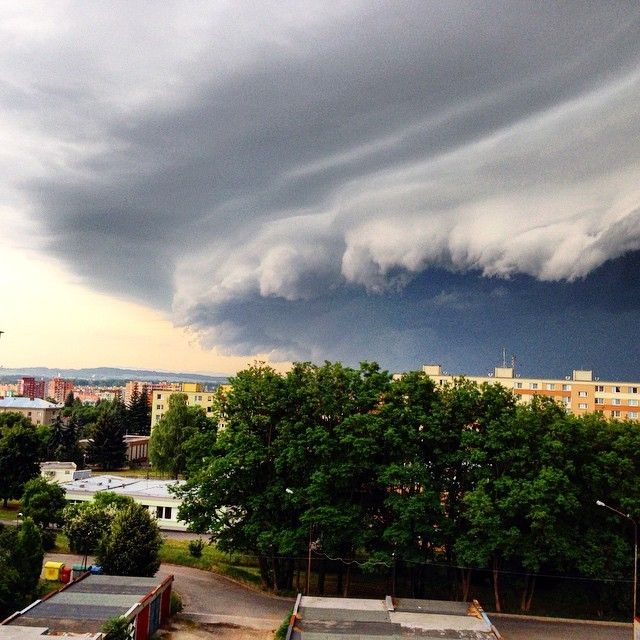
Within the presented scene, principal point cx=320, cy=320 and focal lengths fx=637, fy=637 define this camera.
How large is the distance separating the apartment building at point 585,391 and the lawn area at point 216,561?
1563 inches

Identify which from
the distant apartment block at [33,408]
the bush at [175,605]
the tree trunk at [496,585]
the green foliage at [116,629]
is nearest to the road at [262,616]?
the bush at [175,605]

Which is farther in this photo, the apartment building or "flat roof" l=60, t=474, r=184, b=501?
the apartment building

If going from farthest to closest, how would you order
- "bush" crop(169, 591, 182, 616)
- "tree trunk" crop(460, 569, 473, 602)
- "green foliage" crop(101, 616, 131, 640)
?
"tree trunk" crop(460, 569, 473, 602), "bush" crop(169, 591, 182, 616), "green foliage" crop(101, 616, 131, 640)

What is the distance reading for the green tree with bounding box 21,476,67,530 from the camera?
3716cm

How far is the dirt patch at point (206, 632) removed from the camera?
947 inches

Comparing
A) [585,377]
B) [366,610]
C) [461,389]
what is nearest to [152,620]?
[366,610]

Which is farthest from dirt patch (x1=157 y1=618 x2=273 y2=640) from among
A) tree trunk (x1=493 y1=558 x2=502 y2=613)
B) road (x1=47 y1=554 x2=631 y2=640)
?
tree trunk (x1=493 y1=558 x2=502 y2=613)

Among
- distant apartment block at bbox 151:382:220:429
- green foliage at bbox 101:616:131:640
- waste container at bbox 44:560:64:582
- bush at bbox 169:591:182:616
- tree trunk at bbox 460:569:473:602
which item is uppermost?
distant apartment block at bbox 151:382:220:429

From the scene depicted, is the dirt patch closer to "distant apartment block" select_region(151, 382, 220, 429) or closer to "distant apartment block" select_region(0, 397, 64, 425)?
"distant apartment block" select_region(151, 382, 220, 429)

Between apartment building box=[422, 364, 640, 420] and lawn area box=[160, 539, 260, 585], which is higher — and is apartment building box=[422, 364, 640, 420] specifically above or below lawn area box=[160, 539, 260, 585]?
above

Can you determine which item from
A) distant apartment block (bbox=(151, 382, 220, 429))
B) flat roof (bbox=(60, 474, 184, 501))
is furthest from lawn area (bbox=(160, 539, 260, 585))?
distant apartment block (bbox=(151, 382, 220, 429))

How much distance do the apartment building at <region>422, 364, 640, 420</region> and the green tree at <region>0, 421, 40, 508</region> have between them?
4224 centimetres

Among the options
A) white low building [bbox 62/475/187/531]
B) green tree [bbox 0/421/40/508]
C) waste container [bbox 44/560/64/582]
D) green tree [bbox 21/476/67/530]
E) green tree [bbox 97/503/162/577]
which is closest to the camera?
green tree [bbox 97/503/162/577]

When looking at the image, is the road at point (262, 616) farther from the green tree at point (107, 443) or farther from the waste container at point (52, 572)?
the green tree at point (107, 443)
